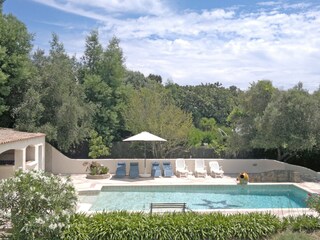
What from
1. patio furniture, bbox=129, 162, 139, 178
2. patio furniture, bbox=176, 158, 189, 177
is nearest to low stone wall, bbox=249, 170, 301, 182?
patio furniture, bbox=176, 158, 189, 177

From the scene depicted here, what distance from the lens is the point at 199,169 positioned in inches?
965

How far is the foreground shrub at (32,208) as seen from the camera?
32.2ft

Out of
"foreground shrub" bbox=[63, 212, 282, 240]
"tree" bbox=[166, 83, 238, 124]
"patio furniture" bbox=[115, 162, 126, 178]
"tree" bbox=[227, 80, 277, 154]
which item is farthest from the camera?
"tree" bbox=[166, 83, 238, 124]

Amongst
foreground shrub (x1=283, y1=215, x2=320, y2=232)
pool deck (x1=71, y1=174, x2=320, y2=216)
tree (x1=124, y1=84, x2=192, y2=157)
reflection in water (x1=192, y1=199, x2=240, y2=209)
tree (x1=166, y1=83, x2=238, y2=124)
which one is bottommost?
reflection in water (x1=192, y1=199, x2=240, y2=209)

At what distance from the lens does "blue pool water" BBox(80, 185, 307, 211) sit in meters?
17.3

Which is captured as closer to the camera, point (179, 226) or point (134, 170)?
point (179, 226)

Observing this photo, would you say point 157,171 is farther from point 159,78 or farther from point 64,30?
point 159,78

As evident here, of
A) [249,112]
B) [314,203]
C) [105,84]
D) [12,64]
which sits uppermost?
[12,64]

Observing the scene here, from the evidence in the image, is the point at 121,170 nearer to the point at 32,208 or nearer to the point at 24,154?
the point at 24,154

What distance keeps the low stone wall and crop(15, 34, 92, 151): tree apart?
11.5 meters

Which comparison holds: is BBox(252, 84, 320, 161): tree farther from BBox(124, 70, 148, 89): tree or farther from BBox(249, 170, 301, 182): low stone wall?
BBox(124, 70, 148, 89): tree

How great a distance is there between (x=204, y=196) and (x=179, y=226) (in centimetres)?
924

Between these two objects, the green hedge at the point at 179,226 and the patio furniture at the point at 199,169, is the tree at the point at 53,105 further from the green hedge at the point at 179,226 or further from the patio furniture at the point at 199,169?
the green hedge at the point at 179,226

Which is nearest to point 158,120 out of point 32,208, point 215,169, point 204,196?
point 215,169
